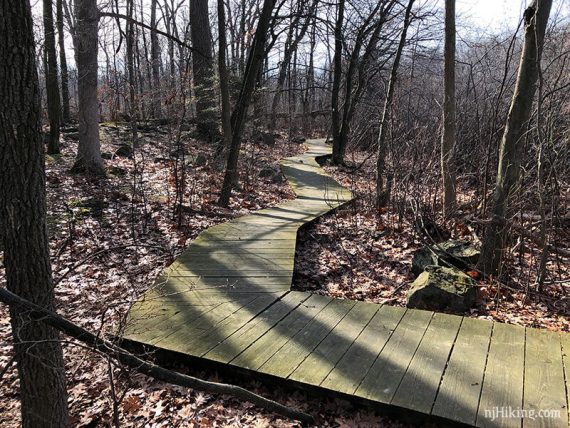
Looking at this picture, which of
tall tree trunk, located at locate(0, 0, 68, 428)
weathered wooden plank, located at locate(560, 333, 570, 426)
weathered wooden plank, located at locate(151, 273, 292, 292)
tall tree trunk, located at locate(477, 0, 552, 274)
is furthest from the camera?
weathered wooden plank, located at locate(151, 273, 292, 292)

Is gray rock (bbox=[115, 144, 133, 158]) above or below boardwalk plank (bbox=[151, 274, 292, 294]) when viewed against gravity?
above

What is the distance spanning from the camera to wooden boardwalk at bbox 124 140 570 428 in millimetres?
2715

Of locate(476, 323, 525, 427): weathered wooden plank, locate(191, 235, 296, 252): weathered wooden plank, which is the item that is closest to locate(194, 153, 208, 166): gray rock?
locate(191, 235, 296, 252): weathered wooden plank

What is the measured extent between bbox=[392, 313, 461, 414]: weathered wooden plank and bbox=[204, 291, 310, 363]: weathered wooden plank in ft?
4.29

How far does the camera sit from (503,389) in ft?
9.14

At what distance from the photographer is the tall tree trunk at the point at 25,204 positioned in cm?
217

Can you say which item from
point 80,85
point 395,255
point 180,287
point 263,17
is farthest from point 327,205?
point 80,85

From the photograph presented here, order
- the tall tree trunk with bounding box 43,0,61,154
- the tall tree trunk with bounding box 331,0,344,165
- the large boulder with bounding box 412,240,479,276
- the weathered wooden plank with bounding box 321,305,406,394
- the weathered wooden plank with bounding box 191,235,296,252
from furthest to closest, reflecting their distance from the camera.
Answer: the tall tree trunk with bounding box 331,0,344,165, the tall tree trunk with bounding box 43,0,61,154, the weathered wooden plank with bounding box 191,235,296,252, the large boulder with bounding box 412,240,479,276, the weathered wooden plank with bounding box 321,305,406,394

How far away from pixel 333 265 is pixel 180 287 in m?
2.39

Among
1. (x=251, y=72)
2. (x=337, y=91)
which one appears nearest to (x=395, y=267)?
(x=251, y=72)

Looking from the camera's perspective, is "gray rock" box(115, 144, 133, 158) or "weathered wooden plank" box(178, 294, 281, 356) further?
"gray rock" box(115, 144, 133, 158)

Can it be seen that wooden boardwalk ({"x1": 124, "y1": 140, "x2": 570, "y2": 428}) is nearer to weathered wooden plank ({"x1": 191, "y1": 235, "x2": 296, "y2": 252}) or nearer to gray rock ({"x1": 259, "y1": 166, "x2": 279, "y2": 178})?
weathered wooden plank ({"x1": 191, "y1": 235, "x2": 296, "y2": 252})

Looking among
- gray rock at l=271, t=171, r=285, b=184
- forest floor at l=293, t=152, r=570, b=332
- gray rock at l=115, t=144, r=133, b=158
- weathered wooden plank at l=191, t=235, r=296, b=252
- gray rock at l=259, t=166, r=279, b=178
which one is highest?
gray rock at l=115, t=144, r=133, b=158

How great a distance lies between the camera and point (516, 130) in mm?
4508
